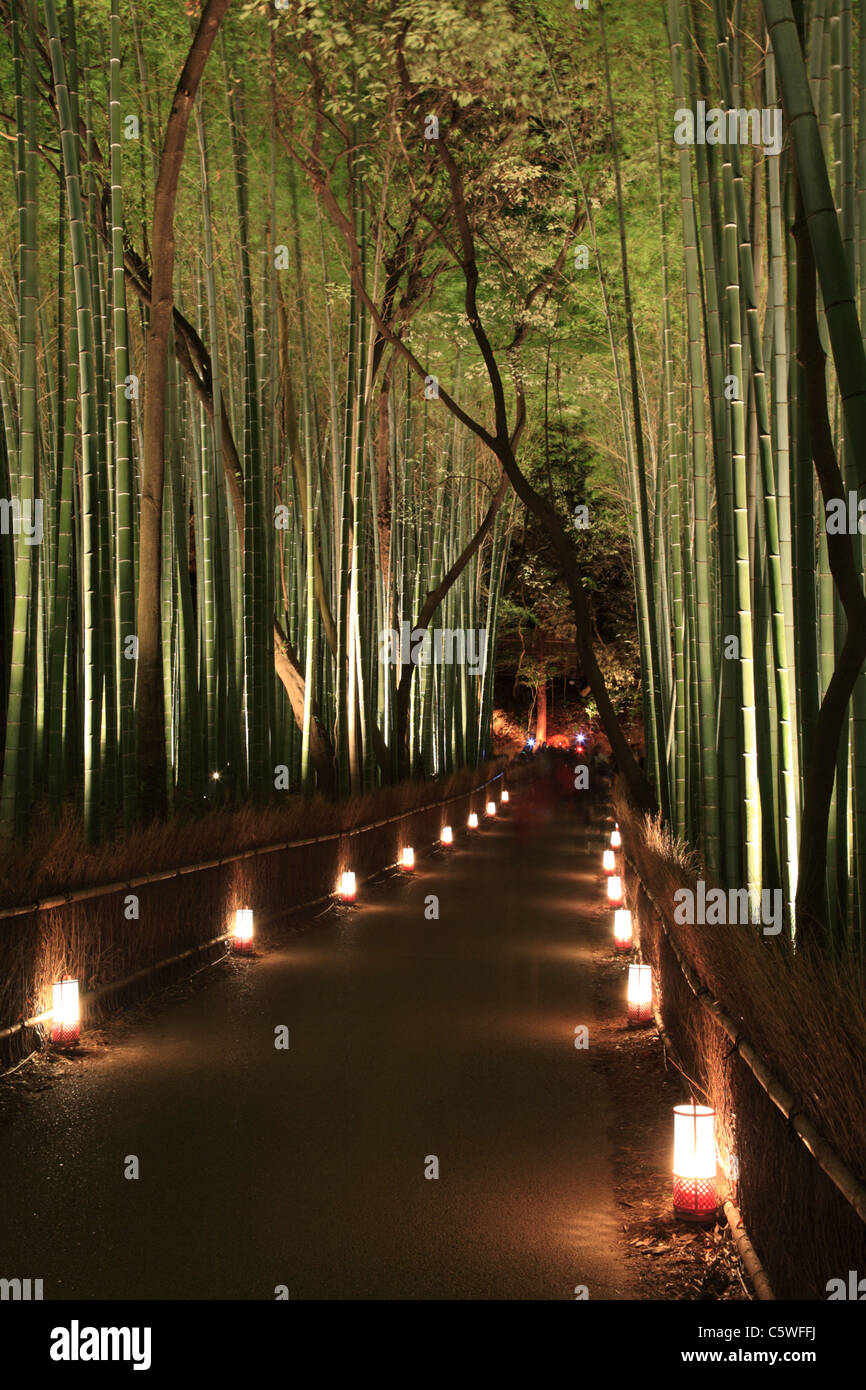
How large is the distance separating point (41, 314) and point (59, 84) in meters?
5.07

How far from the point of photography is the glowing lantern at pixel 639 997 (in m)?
5.50

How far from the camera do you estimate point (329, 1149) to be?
12.2 ft

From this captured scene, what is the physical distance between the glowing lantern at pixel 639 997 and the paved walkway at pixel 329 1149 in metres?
0.20

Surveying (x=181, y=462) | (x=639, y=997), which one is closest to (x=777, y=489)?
(x=639, y=997)

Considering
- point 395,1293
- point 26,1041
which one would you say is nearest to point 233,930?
point 26,1041

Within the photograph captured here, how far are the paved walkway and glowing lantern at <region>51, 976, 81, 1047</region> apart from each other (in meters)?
0.14

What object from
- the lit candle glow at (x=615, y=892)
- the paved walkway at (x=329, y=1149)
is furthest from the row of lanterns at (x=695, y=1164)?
the lit candle glow at (x=615, y=892)

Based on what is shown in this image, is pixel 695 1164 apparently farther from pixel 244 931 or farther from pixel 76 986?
pixel 244 931

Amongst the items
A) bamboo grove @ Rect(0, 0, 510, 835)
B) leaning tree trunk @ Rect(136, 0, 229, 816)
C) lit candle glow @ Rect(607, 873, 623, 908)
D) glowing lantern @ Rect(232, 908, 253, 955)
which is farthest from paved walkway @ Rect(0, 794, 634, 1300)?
lit candle glow @ Rect(607, 873, 623, 908)

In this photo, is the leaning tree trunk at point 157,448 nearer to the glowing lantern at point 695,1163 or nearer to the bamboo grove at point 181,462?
the bamboo grove at point 181,462

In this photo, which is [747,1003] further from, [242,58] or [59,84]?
[242,58]

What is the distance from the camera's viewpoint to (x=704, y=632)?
5.52m

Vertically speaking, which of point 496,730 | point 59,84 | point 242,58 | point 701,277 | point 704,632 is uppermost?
point 242,58

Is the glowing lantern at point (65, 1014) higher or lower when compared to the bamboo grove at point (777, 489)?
lower
